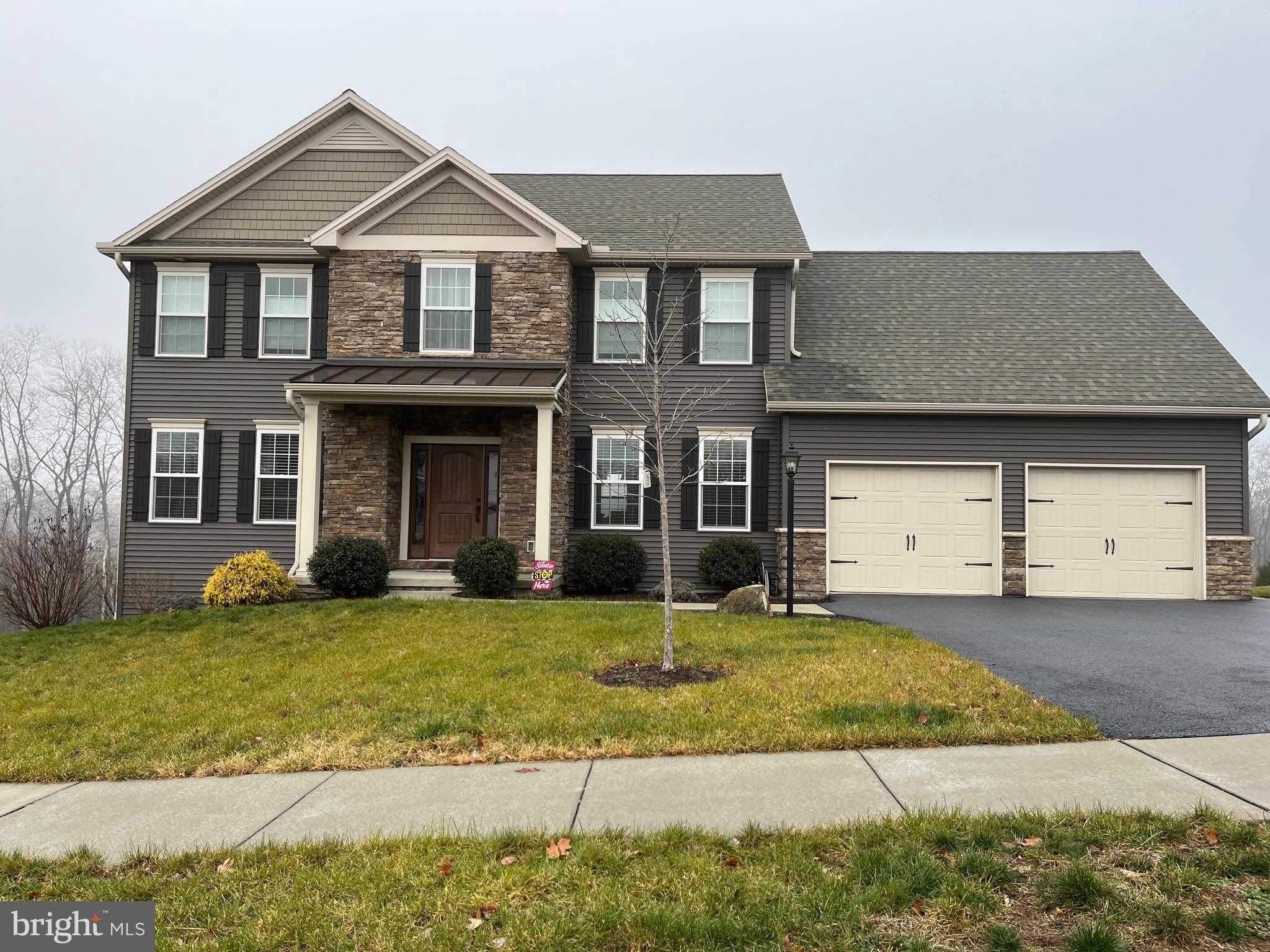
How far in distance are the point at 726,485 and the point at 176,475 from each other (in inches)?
407

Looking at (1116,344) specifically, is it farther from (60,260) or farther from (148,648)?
(60,260)

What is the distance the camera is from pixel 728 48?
4486 inches

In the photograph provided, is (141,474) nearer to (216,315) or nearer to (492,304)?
(216,315)

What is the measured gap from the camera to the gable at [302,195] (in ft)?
48.2

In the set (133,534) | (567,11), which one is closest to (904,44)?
(567,11)

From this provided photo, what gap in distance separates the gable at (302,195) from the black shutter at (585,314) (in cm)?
404

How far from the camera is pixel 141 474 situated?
47.5 feet

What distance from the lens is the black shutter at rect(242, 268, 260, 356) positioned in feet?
47.6

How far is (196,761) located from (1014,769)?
5.12 m

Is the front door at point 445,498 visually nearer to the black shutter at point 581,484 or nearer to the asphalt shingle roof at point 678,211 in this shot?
the black shutter at point 581,484

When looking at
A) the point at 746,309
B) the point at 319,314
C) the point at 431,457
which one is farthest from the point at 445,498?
the point at 746,309

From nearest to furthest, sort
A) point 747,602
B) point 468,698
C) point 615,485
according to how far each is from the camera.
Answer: point 468,698, point 747,602, point 615,485

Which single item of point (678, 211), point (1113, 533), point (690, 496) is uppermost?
point (678, 211)

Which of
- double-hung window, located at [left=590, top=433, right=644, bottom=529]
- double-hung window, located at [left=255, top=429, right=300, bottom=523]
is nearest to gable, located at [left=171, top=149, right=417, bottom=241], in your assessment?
double-hung window, located at [left=255, top=429, right=300, bottom=523]
